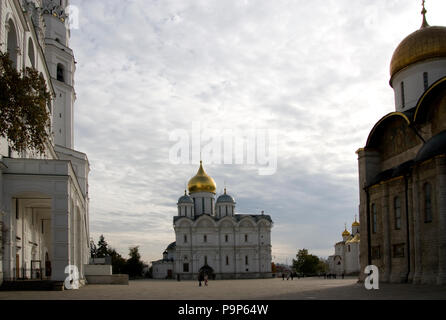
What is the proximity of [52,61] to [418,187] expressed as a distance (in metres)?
35.7

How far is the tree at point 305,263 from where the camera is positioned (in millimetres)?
98188

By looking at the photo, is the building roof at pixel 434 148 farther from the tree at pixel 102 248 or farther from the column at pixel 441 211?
the tree at pixel 102 248

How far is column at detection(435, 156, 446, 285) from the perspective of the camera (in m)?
24.5

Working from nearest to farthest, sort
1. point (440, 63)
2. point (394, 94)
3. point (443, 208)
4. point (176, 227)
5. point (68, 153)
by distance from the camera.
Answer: point (443, 208) → point (440, 63) → point (394, 94) → point (68, 153) → point (176, 227)

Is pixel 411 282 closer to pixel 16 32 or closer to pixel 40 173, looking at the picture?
pixel 40 173

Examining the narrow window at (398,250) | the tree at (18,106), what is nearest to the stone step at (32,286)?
the tree at (18,106)

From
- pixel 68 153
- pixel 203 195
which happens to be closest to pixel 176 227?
pixel 203 195

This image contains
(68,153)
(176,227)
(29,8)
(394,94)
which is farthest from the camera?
(176,227)

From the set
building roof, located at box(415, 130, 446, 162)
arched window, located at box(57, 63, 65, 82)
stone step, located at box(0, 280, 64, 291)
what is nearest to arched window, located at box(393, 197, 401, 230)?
building roof, located at box(415, 130, 446, 162)

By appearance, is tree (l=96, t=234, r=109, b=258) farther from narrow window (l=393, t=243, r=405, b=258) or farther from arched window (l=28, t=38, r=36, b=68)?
narrow window (l=393, t=243, r=405, b=258)

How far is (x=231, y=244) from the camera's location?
76688 millimetres

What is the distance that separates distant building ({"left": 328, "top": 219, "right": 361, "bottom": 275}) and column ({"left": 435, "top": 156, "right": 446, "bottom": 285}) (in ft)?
156

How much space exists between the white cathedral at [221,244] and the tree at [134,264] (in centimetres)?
776

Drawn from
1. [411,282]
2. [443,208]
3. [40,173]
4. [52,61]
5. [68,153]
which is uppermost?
[52,61]
